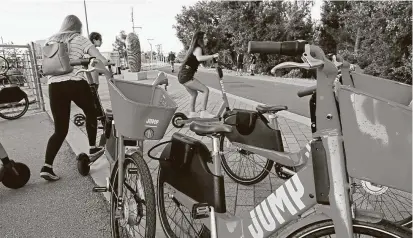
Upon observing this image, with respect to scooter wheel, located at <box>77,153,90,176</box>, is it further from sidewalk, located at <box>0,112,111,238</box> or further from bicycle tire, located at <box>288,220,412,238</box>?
bicycle tire, located at <box>288,220,412,238</box>

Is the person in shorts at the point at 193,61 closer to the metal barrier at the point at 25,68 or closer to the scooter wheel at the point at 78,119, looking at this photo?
the scooter wheel at the point at 78,119

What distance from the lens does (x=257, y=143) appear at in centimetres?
330

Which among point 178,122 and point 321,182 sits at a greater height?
point 321,182

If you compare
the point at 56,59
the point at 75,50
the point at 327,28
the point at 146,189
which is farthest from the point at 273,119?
the point at 327,28

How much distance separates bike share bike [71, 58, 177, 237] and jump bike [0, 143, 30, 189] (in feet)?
5.18

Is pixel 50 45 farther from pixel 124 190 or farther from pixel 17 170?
pixel 124 190

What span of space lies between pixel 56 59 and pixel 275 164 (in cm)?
256

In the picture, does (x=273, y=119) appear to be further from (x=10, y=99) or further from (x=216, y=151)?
(x=10, y=99)

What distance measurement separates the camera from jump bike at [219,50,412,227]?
91.3 inches

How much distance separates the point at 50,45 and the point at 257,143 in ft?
7.93

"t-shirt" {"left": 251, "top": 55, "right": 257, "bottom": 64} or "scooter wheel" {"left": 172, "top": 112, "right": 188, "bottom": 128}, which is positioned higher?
"scooter wheel" {"left": 172, "top": 112, "right": 188, "bottom": 128}

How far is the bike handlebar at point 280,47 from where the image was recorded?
1.41 m

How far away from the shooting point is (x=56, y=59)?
12.1 ft

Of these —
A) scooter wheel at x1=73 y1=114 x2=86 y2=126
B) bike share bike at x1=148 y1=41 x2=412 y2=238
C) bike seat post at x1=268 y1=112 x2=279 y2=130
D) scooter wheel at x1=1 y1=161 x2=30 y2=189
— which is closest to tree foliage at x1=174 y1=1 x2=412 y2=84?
scooter wheel at x1=73 y1=114 x2=86 y2=126
